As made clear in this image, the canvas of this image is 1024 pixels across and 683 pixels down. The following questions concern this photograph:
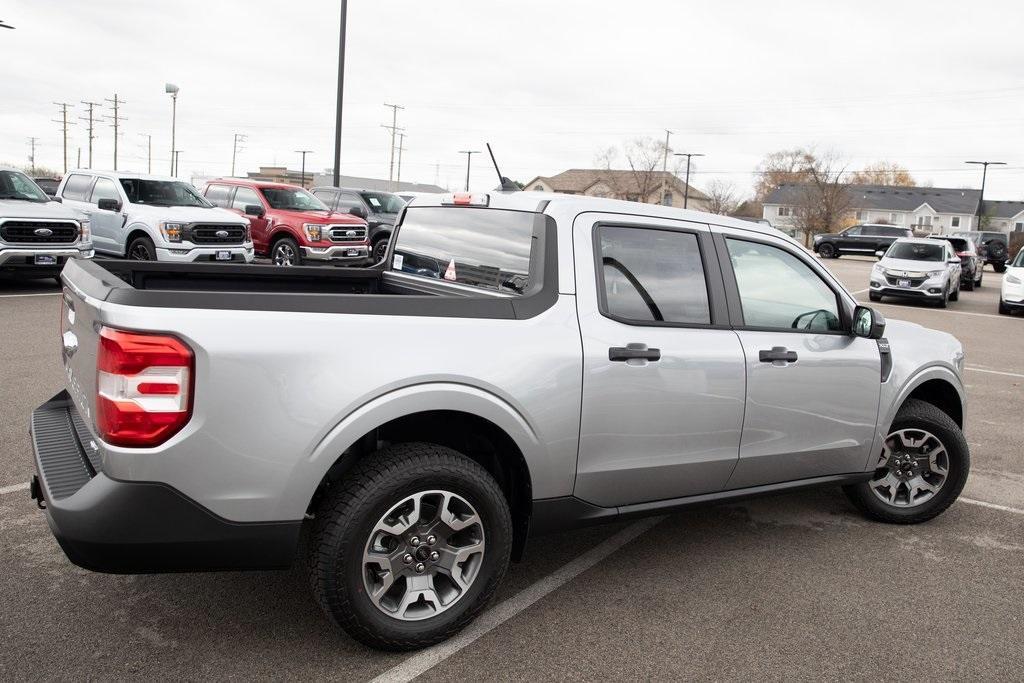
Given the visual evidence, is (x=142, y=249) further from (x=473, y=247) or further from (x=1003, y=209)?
(x=1003, y=209)

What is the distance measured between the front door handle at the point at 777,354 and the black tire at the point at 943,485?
1.08 m

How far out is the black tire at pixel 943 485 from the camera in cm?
469

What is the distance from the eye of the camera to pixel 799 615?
361cm

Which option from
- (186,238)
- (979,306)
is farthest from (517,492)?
(979,306)

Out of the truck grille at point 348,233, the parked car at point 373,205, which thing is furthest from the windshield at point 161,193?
the parked car at point 373,205

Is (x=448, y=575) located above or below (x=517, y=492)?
below

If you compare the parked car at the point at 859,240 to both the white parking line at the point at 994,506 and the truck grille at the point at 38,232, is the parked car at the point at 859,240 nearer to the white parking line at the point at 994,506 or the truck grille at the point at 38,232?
the truck grille at the point at 38,232

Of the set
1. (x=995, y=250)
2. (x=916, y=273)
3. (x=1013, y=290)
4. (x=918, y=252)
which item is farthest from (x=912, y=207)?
(x=1013, y=290)

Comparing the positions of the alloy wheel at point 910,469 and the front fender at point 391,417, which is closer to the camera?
the front fender at point 391,417

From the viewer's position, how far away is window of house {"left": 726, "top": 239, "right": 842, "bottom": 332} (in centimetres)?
406

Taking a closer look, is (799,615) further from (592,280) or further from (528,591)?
(592,280)

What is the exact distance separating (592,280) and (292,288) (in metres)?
2.04

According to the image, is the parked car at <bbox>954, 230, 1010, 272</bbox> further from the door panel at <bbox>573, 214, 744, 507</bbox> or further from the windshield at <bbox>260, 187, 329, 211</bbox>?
the door panel at <bbox>573, 214, 744, 507</bbox>

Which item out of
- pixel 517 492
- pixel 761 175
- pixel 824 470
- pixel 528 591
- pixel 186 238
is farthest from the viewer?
pixel 761 175
